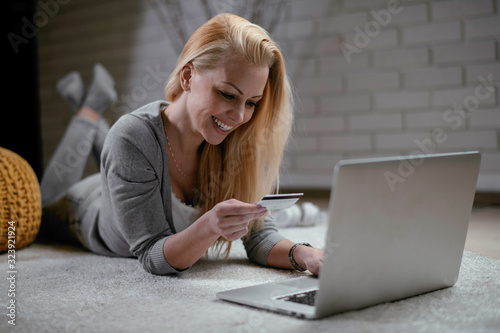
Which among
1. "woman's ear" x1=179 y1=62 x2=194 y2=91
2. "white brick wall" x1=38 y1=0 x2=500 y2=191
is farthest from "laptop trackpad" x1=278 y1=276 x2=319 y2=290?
"white brick wall" x1=38 y1=0 x2=500 y2=191

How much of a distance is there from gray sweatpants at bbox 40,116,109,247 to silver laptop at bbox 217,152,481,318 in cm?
96

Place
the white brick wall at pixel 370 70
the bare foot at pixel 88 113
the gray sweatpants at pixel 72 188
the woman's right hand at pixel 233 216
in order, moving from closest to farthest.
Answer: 1. the woman's right hand at pixel 233 216
2. the gray sweatpants at pixel 72 188
3. the bare foot at pixel 88 113
4. the white brick wall at pixel 370 70

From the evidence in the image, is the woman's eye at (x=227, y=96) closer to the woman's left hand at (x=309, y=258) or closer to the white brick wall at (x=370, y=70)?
the woman's left hand at (x=309, y=258)

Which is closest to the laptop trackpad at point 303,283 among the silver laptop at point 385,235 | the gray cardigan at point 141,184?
the silver laptop at point 385,235

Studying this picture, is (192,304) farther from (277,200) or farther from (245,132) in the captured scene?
(245,132)

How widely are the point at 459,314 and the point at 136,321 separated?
625 mm

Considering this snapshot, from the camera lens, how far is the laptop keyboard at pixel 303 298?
105 cm

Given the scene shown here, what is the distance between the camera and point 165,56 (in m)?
3.91

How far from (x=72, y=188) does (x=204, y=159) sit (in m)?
0.73

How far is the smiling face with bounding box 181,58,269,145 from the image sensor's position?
1.35 meters

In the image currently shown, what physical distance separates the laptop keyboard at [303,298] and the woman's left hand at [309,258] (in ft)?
0.72

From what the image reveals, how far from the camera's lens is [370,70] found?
3258mm

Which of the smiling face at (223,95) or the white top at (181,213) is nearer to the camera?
the smiling face at (223,95)

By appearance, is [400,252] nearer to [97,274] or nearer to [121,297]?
[121,297]
